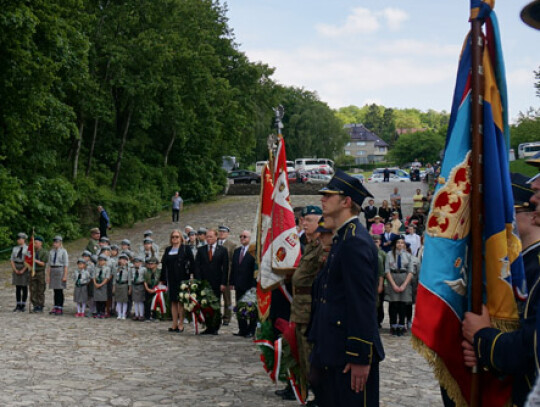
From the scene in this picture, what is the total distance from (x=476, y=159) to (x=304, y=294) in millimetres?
3539

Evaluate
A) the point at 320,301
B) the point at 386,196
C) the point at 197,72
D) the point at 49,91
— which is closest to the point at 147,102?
the point at 197,72

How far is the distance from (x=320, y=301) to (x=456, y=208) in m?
1.47

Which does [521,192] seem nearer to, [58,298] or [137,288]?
[137,288]

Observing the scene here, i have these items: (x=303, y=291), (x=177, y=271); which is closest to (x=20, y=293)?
(x=177, y=271)

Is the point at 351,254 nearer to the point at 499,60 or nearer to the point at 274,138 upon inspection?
the point at 499,60

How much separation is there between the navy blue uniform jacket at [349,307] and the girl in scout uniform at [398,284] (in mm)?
8464

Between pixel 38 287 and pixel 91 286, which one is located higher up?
pixel 91 286

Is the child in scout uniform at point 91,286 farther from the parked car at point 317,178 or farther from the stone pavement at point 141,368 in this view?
the parked car at point 317,178

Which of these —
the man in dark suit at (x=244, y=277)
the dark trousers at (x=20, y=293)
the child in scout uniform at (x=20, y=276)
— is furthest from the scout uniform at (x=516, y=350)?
the dark trousers at (x=20, y=293)

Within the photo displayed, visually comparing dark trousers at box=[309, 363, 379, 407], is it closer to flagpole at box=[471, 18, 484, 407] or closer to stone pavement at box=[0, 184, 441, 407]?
flagpole at box=[471, 18, 484, 407]

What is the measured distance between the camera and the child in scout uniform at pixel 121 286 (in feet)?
51.6

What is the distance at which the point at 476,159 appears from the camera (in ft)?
12.6

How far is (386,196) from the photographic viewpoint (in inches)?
1791

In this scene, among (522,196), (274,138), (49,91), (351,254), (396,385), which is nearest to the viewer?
(522,196)
